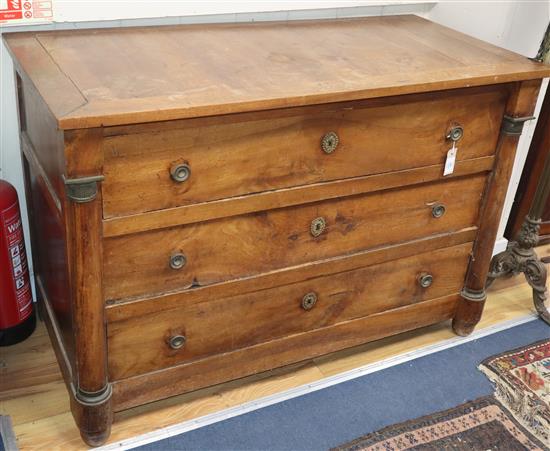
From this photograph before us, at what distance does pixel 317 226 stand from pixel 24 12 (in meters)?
0.93

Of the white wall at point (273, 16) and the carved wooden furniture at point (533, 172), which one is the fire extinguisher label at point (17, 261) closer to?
the white wall at point (273, 16)

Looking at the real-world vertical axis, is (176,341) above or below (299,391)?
above

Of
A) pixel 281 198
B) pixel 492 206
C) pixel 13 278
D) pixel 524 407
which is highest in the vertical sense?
pixel 281 198


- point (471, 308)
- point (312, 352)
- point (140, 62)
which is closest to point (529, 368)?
point (471, 308)

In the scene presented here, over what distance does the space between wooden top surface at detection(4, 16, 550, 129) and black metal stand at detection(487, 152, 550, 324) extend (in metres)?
0.67

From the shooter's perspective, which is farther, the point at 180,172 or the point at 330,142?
the point at 330,142

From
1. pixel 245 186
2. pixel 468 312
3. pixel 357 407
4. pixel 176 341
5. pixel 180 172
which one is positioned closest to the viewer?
pixel 180 172

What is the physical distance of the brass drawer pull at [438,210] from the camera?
199 centimetres

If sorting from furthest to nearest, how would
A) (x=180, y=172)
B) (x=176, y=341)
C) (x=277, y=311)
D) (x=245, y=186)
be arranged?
(x=277, y=311) < (x=176, y=341) < (x=245, y=186) < (x=180, y=172)

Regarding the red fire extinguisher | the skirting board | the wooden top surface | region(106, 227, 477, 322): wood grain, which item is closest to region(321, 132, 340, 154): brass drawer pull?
the wooden top surface

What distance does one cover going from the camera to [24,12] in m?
1.83

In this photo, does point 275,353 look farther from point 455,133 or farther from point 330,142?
point 455,133

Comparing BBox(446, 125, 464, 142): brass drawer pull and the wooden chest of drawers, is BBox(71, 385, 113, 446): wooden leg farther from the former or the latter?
BBox(446, 125, 464, 142): brass drawer pull

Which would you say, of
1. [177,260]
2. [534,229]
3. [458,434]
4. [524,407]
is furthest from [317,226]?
[534,229]
